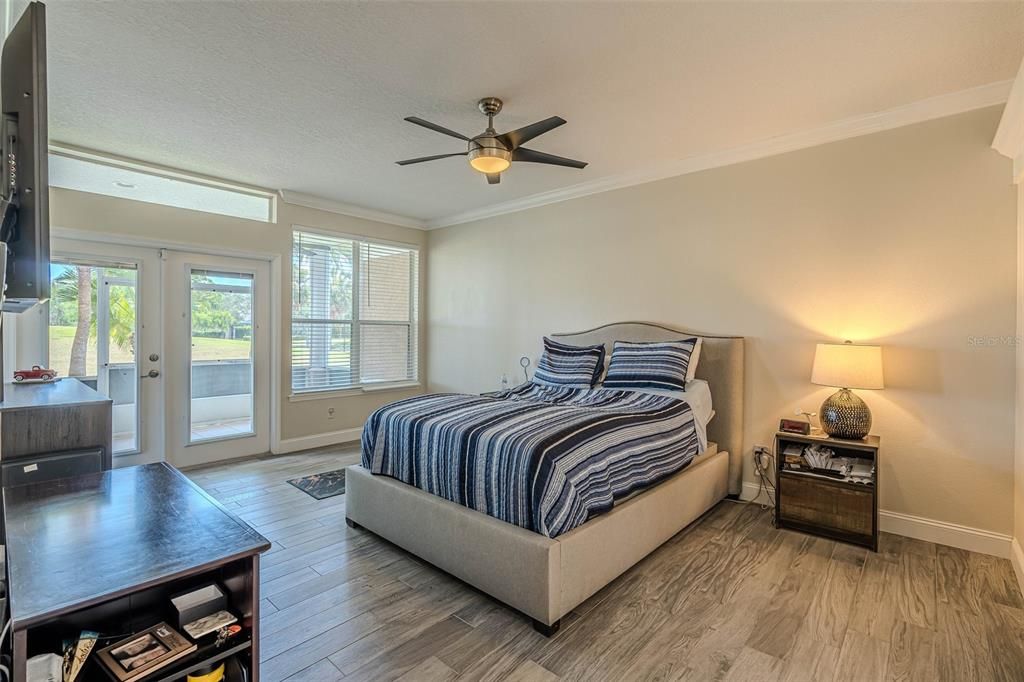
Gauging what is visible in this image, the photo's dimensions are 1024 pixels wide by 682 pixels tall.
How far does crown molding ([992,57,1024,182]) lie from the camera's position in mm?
2236

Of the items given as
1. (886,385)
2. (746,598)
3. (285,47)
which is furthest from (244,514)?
(886,385)

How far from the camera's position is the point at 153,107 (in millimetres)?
2975

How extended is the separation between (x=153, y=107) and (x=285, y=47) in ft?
4.18

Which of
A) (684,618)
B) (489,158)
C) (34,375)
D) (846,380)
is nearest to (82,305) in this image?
(34,375)

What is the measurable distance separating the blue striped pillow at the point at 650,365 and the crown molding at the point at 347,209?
130 inches

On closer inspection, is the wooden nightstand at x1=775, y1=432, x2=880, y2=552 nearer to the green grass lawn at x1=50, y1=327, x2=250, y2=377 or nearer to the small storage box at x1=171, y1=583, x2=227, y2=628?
the small storage box at x1=171, y1=583, x2=227, y2=628

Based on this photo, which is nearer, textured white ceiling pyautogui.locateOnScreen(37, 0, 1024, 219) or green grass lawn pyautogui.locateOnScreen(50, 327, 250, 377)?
textured white ceiling pyautogui.locateOnScreen(37, 0, 1024, 219)

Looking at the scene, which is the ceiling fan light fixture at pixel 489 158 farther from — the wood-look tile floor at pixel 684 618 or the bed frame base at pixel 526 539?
the wood-look tile floor at pixel 684 618

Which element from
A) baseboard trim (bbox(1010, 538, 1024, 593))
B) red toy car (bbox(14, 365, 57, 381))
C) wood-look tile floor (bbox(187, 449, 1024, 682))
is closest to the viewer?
wood-look tile floor (bbox(187, 449, 1024, 682))

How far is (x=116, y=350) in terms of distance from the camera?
3982 millimetres

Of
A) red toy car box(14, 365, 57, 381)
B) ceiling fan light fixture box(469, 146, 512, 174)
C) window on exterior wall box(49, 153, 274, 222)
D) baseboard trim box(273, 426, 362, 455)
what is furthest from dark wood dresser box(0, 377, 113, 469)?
baseboard trim box(273, 426, 362, 455)

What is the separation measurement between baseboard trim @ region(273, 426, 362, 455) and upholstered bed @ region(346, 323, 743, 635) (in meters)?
2.21

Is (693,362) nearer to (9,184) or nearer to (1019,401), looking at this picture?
(1019,401)

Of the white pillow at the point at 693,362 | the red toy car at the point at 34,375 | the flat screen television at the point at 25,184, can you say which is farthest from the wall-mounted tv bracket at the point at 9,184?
the white pillow at the point at 693,362
